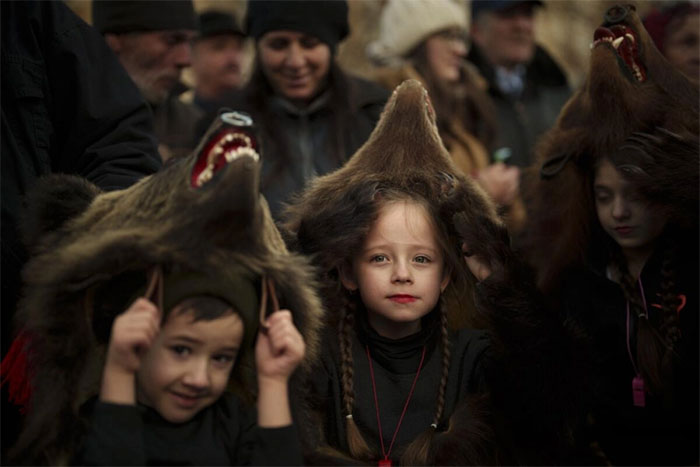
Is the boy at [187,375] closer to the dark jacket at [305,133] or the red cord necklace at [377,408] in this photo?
the red cord necklace at [377,408]

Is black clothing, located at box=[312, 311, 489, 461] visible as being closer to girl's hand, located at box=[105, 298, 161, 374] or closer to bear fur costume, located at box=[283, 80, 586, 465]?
bear fur costume, located at box=[283, 80, 586, 465]

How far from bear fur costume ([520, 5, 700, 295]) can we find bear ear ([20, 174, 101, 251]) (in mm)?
1741

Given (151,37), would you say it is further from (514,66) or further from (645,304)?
(645,304)

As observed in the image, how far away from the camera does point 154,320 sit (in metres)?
2.39

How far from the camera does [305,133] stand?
4.80 meters

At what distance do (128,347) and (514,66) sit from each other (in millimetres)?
4672

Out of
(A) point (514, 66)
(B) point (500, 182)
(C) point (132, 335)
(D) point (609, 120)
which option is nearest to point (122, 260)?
(C) point (132, 335)

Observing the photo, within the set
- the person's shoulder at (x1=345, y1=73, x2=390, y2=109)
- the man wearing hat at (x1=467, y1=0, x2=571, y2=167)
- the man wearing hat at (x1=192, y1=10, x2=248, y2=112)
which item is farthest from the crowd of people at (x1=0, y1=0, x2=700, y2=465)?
the man wearing hat at (x1=192, y1=10, x2=248, y2=112)

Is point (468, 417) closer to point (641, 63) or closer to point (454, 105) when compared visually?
point (641, 63)

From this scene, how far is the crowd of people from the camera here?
245 centimetres

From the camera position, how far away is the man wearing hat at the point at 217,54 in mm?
6914

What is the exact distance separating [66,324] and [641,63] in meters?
2.12

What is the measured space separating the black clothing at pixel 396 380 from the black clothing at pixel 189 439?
0.52m

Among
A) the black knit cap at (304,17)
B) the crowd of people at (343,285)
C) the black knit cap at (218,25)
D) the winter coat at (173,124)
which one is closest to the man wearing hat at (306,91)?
the black knit cap at (304,17)
